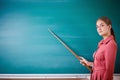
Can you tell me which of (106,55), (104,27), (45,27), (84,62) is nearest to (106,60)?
(106,55)

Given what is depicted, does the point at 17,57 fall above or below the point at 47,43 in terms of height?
below

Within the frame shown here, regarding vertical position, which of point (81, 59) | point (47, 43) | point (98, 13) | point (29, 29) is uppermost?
point (98, 13)

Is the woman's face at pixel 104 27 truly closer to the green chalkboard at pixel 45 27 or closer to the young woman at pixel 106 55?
the young woman at pixel 106 55

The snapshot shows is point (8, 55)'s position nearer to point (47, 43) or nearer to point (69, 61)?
point (47, 43)

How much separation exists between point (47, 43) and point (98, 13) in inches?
28.0

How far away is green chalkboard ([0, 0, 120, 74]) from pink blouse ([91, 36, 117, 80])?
0.57m

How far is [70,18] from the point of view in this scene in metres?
2.19

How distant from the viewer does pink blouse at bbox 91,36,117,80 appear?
4.98ft

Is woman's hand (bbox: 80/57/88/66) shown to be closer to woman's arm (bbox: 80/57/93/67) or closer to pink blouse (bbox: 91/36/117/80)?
woman's arm (bbox: 80/57/93/67)

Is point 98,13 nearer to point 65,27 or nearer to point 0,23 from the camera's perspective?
point 65,27

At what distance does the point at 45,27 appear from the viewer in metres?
2.19

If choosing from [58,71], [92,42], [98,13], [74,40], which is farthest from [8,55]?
[98,13]

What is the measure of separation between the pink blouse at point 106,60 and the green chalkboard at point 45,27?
57cm

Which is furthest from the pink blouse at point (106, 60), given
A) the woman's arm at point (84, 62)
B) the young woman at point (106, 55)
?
the woman's arm at point (84, 62)
